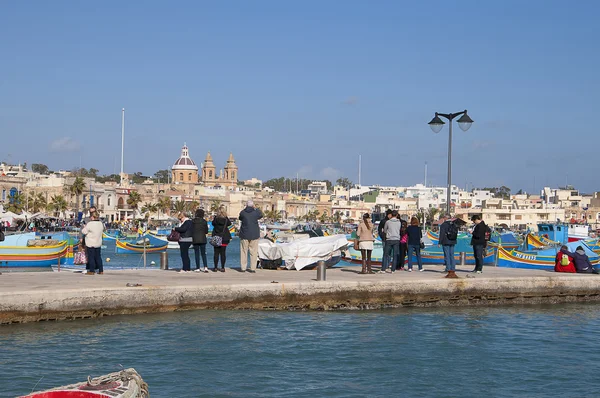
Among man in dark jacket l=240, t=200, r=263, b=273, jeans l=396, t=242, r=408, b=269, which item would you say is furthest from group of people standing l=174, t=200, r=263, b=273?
jeans l=396, t=242, r=408, b=269

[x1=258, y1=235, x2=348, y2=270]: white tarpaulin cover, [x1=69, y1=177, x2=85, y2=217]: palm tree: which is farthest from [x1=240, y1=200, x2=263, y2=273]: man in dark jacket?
[x1=69, y1=177, x2=85, y2=217]: palm tree

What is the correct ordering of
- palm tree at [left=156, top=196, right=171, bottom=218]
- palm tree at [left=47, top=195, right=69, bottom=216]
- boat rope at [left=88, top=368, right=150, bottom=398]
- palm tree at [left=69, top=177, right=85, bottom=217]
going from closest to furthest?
boat rope at [left=88, top=368, right=150, bottom=398] < palm tree at [left=47, top=195, right=69, bottom=216] < palm tree at [left=69, top=177, right=85, bottom=217] < palm tree at [left=156, top=196, right=171, bottom=218]

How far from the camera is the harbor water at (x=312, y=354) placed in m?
10.5

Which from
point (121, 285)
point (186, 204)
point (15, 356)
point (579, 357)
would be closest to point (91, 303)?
point (121, 285)

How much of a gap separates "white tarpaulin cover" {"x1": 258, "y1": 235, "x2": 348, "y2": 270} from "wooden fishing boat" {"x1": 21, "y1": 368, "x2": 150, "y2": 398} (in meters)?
11.3

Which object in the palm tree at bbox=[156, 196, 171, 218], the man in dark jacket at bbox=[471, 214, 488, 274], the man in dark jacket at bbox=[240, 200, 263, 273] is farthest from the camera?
the palm tree at bbox=[156, 196, 171, 218]

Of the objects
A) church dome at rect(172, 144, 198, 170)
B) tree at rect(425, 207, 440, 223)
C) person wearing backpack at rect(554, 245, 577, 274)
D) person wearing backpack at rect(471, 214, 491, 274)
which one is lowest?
person wearing backpack at rect(554, 245, 577, 274)

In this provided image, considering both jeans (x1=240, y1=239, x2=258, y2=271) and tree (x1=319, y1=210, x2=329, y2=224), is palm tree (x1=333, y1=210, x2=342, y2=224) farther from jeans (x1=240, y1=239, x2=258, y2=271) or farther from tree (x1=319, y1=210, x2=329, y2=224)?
jeans (x1=240, y1=239, x2=258, y2=271)

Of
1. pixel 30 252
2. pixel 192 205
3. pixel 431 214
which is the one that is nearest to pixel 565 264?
pixel 30 252

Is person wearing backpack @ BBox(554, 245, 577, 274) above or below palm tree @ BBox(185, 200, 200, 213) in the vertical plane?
below

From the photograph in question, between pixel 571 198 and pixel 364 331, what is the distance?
17944 centimetres

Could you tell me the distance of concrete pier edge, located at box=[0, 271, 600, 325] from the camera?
44.9 ft

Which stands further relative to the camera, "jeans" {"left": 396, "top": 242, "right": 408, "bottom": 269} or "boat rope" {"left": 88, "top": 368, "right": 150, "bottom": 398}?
"jeans" {"left": 396, "top": 242, "right": 408, "bottom": 269}

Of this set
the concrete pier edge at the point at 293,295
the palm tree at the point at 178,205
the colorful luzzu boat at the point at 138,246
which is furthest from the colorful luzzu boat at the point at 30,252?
the palm tree at the point at 178,205
